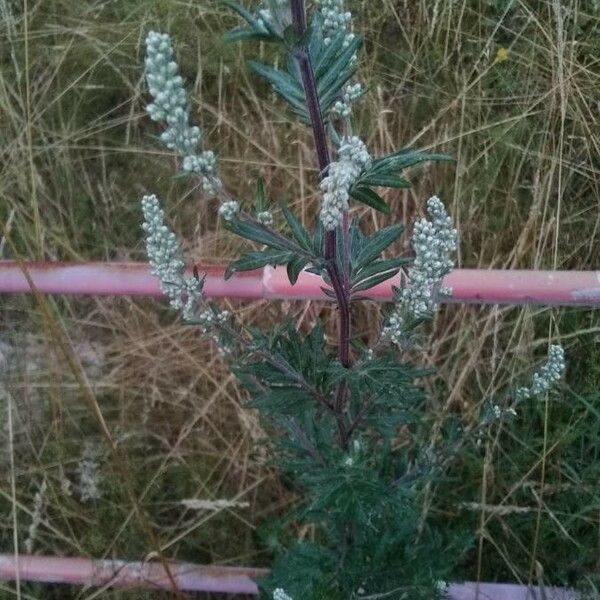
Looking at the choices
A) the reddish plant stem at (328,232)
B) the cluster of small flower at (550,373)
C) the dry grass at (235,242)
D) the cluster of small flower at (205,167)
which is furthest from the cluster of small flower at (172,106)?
the dry grass at (235,242)

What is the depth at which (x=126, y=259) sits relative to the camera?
1782mm

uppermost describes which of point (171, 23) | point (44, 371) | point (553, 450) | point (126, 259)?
point (171, 23)

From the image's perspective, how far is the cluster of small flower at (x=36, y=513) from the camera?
1555 mm

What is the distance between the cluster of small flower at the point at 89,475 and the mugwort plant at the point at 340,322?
55 cm

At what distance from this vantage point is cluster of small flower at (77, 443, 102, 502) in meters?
1.67

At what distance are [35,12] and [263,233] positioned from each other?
1.36 metres

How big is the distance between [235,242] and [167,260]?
2.60 ft

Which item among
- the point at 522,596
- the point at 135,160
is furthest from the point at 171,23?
the point at 522,596

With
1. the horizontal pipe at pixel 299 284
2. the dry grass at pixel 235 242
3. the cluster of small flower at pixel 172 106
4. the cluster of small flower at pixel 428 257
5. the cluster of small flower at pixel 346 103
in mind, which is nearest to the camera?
the cluster of small flower at pixel 172 106

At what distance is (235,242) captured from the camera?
1.70 meters

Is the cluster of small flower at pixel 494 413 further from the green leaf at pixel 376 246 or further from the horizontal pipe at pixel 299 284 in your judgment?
the green leaf at pixel 376 246

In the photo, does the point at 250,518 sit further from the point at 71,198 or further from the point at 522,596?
the point at 71,198

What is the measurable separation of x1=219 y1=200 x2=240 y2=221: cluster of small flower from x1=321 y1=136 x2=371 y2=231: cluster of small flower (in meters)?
0.10

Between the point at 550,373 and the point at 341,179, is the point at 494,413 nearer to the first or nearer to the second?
the point at 550,373
